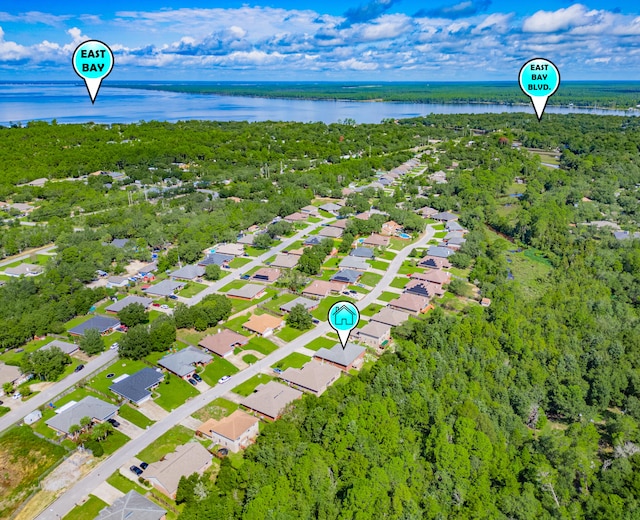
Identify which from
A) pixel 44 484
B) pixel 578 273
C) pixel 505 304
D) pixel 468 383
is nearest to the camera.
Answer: pixel 44 484

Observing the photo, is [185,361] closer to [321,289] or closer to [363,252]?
[321,289]

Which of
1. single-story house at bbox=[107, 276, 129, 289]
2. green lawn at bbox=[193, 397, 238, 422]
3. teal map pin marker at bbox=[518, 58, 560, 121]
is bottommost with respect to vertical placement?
green lawn at bbox=[193, 397, 238, 422]

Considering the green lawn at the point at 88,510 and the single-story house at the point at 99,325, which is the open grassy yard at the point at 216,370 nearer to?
the green lawn at the point at 88,510

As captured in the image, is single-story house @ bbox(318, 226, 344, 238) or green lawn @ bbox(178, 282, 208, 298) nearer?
green lawn @ bbox(178, 282, 208, 298)

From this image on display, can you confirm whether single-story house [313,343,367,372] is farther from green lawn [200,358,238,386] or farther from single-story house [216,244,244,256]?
single-story house [216,244,244,256]

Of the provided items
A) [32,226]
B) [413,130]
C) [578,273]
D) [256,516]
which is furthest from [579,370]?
[413,130]

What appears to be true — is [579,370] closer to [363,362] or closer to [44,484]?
[363,362]

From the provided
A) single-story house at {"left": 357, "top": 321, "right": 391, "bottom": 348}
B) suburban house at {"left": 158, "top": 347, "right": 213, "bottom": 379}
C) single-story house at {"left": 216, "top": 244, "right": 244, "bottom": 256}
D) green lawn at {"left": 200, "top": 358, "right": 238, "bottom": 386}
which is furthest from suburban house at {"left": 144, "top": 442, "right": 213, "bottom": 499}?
single-story house at {"left": 216, "top": 244, "right": 244, "bottom": 256}
